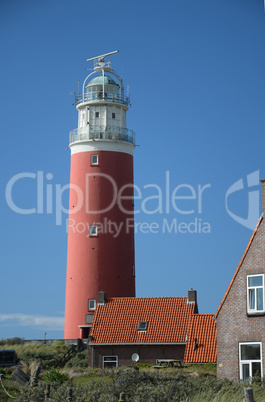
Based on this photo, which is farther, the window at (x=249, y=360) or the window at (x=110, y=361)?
the window at (x=110, y=361)

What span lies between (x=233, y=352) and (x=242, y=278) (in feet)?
7.95

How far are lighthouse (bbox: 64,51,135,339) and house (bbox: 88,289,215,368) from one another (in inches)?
187

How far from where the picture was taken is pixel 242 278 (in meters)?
24.0

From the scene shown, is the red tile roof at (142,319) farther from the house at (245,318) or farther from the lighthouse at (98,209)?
the house at (245,318)

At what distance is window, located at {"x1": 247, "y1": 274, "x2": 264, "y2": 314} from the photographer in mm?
23609

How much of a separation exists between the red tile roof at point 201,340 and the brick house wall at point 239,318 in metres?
5.92

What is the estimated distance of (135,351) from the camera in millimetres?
35469

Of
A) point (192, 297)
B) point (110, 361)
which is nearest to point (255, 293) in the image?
point (192, 297)

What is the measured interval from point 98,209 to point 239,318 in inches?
812

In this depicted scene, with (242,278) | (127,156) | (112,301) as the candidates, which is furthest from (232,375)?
(127,156)

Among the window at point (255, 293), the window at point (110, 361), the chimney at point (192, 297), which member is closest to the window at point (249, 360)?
the window at point (255, 293)

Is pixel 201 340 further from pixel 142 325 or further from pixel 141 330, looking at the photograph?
pixel 142 325

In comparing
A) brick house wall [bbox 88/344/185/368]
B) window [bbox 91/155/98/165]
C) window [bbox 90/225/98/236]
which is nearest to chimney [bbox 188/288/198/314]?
brick house wall [bbox 88/344/185/368]

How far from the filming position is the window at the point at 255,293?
23.6m
